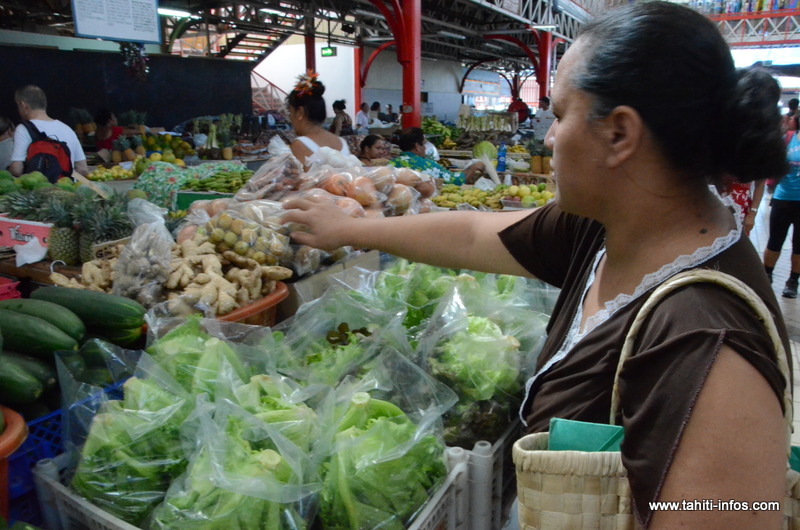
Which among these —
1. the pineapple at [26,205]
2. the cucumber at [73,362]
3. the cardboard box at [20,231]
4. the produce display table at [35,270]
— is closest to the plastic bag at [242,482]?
the cucumber at [73,362]

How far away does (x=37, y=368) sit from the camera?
144 cm

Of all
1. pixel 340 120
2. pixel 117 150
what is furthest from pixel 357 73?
pixel 117 150

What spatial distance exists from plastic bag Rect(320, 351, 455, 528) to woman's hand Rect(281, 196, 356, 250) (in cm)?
52

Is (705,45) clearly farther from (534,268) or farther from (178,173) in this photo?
(178,173)

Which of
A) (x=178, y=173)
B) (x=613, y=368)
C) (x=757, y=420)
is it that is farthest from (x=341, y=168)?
(x=757, y=420)

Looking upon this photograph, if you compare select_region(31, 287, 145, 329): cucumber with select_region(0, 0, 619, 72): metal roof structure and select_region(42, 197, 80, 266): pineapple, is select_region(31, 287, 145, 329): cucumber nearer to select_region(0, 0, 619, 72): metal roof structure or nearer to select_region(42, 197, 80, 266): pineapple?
select_region(42, 197, 80, 266): pineapple

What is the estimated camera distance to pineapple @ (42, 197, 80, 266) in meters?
2.41

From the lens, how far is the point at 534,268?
150cm

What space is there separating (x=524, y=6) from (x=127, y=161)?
12.0m

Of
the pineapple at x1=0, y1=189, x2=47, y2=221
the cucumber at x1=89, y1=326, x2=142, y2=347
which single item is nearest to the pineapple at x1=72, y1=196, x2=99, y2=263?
the pineapple at x1=0, y1=189, x2=47, y2=221

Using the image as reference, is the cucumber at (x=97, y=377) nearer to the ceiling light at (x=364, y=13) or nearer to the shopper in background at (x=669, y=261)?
the shopper in background at (x=669, y=261)

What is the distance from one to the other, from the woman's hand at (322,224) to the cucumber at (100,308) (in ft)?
1.83

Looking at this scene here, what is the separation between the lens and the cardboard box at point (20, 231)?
8.34 ft

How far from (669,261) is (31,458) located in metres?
1.46
